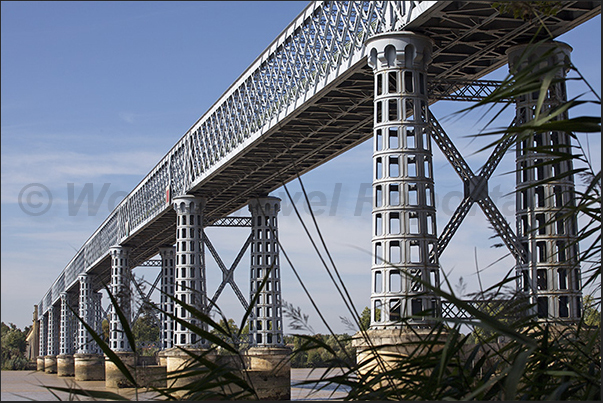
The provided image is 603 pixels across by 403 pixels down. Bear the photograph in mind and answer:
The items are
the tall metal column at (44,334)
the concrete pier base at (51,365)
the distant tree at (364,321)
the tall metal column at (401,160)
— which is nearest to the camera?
the distant tree at (364,321)

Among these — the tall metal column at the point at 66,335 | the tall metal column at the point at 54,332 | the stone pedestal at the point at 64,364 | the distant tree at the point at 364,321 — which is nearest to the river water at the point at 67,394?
the distant tree at the point at 364,321

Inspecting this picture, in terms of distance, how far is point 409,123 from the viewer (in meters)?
23.7

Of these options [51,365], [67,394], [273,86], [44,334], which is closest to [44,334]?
[44,334]

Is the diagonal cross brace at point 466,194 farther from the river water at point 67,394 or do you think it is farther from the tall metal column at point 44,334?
the tall metal column at point 44,334

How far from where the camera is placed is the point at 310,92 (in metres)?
32.0

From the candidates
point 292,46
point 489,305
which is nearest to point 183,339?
point 292,46

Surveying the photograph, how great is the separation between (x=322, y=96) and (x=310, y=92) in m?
0.92

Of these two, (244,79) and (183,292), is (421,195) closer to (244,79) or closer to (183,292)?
(244,79)

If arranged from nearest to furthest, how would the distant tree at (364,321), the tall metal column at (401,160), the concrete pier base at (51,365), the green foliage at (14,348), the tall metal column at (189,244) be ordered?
the distant tree at (364,321) → the tall metal column at (401,160) → the tall metal column at (189,244) → the concrete pier base at (51,365) → the green foliage at (14,348)

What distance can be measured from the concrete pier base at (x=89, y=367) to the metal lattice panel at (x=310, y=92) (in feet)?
103

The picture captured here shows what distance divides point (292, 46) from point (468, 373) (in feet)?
101

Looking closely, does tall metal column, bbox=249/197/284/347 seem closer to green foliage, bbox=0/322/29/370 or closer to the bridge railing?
the bridge railing

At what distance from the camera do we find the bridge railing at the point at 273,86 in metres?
27.0

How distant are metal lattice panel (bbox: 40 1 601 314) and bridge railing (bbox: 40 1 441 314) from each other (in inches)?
2.1
